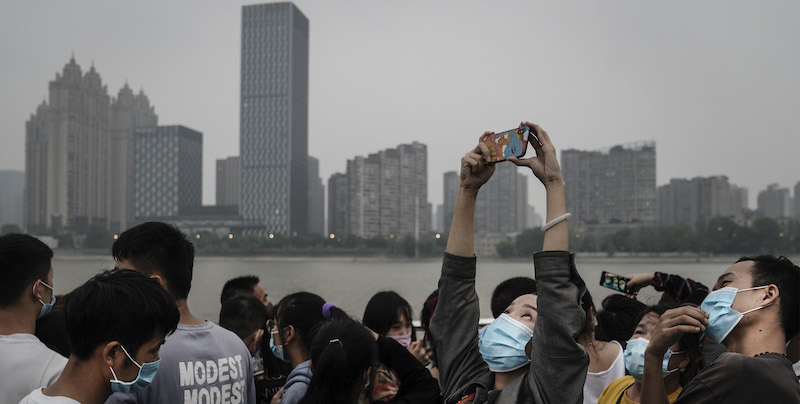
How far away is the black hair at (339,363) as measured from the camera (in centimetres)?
170

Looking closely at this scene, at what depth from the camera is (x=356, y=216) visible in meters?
60.0

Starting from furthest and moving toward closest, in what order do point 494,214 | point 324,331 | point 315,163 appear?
point 315,163 → point 494,214 → point 324,331

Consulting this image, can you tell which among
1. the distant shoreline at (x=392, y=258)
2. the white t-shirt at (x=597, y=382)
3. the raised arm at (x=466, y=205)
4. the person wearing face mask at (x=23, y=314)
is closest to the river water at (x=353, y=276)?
the distant shoreline at (x=392, y=258)

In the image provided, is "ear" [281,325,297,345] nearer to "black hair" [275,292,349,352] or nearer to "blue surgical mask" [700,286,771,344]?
"black hair" [275,292,349,352]

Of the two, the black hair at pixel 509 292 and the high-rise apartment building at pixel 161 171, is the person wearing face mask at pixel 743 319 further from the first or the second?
the high-rise apartment building at pixel 161 171

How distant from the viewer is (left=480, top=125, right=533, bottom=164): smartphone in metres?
1.46

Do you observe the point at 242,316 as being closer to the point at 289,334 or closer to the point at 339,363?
the point at 289,334

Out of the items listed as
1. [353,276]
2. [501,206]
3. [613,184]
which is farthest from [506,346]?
[501,206]

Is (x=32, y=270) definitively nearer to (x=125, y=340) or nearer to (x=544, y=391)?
(x=125, y=340)

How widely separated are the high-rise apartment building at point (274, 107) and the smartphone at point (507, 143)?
64.5 m

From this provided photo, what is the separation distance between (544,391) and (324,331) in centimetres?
78

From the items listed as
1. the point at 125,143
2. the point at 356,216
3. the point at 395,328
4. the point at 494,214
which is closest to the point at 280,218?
the point at 356,216

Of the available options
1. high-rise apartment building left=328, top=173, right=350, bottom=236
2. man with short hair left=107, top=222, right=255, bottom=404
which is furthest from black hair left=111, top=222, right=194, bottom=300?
high-rise apartment building left=328, top=173, right=350, bottom=236

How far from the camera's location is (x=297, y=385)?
1.94 m
